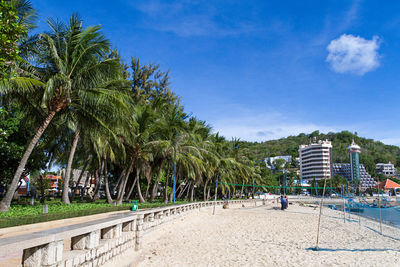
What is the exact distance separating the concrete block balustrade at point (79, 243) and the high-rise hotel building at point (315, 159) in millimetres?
157799

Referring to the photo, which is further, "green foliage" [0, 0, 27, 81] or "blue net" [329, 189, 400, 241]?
"blue net" [329, 189, 400, 241]

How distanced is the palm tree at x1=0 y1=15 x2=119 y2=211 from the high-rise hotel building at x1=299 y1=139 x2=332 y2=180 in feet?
504

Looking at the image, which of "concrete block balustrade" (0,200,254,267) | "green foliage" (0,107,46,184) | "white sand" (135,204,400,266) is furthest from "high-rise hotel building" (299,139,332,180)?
"concrete block balustrade" (0,200,254,267)

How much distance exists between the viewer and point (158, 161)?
2758cm

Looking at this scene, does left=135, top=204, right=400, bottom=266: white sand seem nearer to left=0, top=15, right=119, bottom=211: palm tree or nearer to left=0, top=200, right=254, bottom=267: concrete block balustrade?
left=0, top=200, right=254, bottom=267: concrete block balustrade

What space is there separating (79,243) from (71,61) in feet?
38.5

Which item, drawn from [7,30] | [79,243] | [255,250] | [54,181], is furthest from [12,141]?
[54,181]

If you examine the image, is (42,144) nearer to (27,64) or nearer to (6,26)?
(27,64)

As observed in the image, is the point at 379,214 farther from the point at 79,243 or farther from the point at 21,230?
the point at 21,230

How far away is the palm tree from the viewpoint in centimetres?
1396

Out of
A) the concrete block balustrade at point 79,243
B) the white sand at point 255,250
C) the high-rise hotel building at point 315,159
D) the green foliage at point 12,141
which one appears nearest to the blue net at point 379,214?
the white sand at point 255,250

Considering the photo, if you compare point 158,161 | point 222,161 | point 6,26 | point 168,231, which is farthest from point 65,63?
point 222,161

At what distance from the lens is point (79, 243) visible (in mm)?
5461

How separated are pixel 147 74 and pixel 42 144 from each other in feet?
46.4
